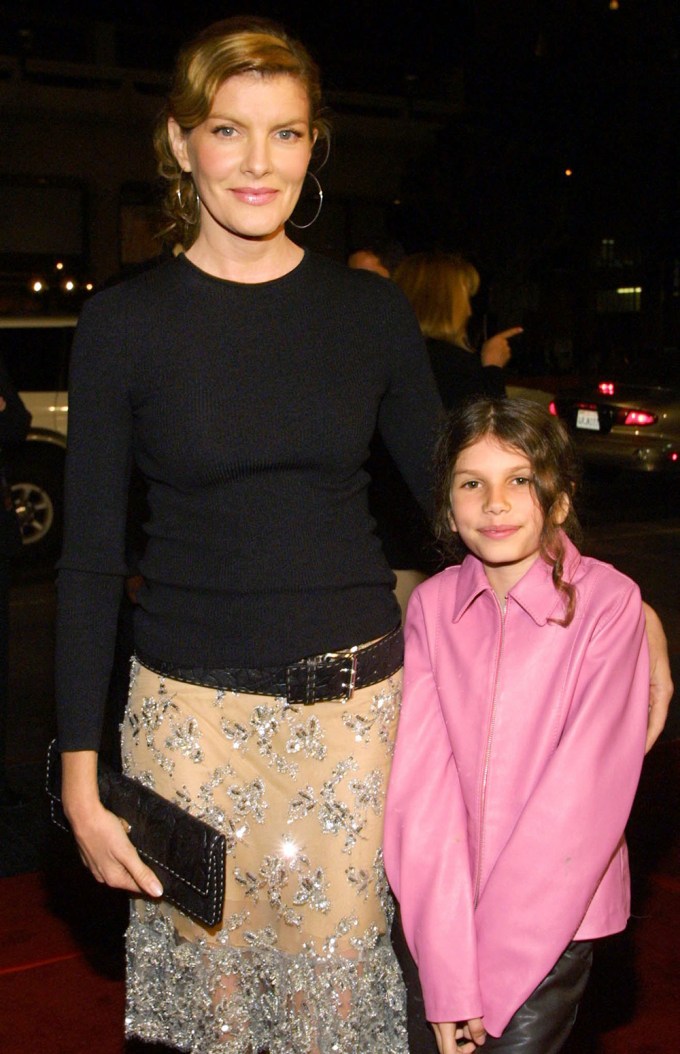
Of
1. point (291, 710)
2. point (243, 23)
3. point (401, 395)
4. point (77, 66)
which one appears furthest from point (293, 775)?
point (77, 66)

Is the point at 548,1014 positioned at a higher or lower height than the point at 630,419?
lower

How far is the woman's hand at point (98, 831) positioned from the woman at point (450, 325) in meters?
2.58

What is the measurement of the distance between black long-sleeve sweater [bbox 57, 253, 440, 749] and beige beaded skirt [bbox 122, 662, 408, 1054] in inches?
4.6

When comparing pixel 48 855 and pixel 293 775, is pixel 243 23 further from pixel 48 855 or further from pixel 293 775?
pixel 48 855

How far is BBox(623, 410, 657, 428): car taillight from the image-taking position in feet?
40.4

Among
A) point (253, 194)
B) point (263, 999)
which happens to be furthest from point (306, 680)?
point (253, 194)

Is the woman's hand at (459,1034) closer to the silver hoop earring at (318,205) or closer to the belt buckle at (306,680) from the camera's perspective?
the belt buckle at (306,680)

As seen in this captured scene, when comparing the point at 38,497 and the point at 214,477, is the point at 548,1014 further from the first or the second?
the point at 38,497

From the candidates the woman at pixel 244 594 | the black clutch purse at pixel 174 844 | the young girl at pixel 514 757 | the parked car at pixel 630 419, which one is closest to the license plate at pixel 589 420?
the parked car at pixel 630 419

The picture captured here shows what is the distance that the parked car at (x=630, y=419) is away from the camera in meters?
12.2

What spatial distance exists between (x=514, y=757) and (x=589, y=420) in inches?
423

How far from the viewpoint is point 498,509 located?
2.38 m

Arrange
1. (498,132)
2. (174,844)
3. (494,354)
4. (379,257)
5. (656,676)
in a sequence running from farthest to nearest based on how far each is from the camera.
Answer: (498,132), (379,257), (494,354), (656,676), (174,844)

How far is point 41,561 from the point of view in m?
10.2
